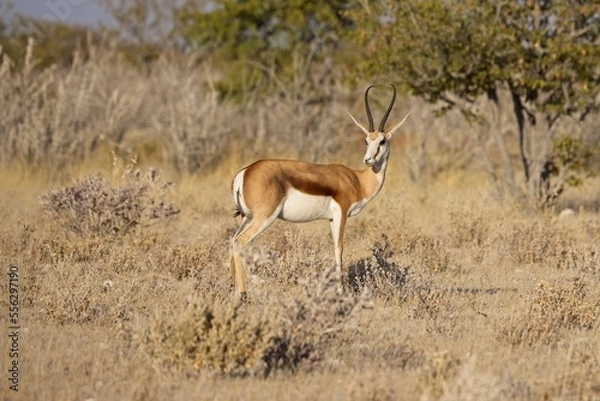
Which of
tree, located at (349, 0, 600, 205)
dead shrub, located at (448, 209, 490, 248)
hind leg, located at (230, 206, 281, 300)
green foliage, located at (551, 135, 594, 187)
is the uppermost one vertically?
tree, located at (349, 0, 600, 205)

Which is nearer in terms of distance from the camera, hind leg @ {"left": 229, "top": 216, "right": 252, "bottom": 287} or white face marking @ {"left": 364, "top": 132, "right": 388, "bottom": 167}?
hind leg @ {"left": 229, "top": 216, "right": 252, "bottom": 287}

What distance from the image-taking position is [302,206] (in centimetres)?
790

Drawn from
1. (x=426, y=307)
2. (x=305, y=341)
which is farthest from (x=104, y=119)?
(x=305, y=341)

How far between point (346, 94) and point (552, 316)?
1466 centimetres

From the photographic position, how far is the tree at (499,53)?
40.7 ft

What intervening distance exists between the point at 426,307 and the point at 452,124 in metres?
14.3

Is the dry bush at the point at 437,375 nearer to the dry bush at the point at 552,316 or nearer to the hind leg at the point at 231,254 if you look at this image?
the dry bush at the point at 552,316

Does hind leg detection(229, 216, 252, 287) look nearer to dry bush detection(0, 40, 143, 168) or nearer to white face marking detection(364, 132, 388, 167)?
white face marking detection(364, 132, 388, 167)

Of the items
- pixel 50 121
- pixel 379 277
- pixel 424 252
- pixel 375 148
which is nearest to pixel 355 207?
pixel 375 148

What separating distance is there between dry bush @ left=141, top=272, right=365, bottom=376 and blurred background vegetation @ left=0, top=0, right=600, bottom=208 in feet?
24.1

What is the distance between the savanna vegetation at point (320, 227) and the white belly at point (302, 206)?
0.45 metres

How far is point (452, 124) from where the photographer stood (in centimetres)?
2133

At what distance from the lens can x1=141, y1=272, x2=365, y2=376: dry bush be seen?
5.50 m

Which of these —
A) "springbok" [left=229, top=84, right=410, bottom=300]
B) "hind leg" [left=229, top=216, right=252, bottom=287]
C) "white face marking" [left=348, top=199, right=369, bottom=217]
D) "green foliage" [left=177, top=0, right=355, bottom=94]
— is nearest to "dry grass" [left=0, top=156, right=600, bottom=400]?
"hind leg" [left=229, top=216, right=252, bottom=287]
